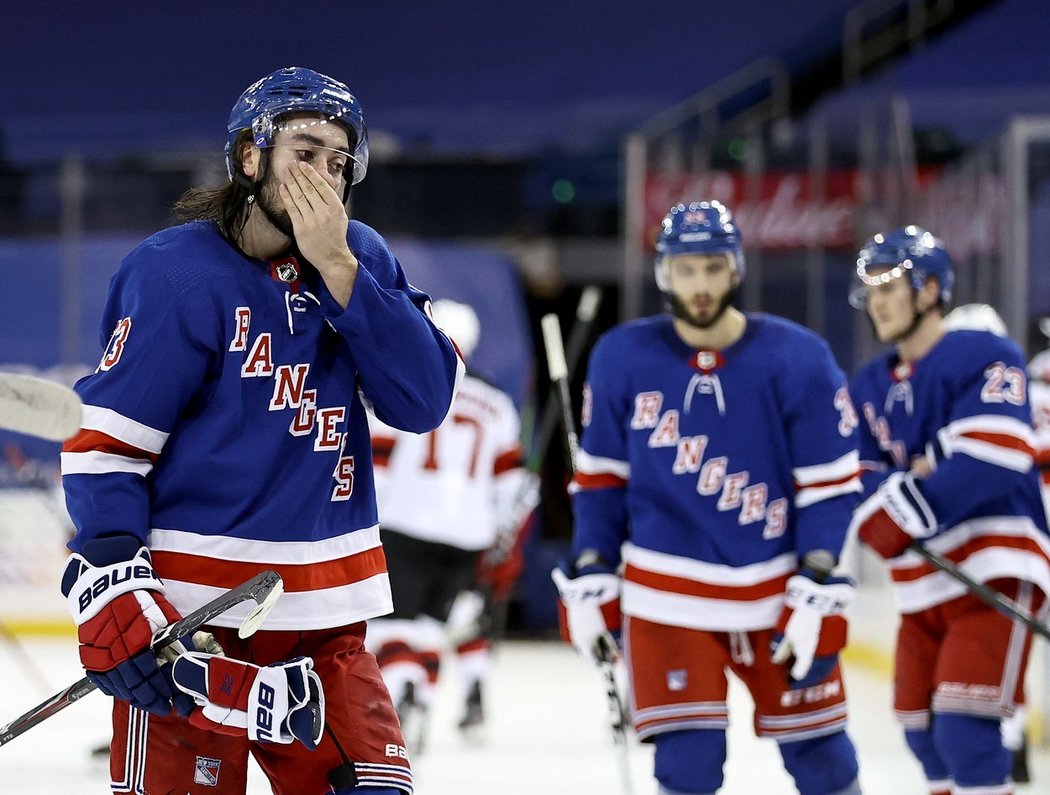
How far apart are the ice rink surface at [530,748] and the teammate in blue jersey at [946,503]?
1019 millimetres

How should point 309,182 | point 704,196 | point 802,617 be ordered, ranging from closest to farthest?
point 309,182 → point 802,617 → point 704,196

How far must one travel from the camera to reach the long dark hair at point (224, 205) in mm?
1958

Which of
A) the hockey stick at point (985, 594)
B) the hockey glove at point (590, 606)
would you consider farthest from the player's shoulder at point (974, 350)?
the hockey glove at point (590, 606)

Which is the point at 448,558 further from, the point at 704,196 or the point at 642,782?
the point at 704,196

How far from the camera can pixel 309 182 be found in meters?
1.81

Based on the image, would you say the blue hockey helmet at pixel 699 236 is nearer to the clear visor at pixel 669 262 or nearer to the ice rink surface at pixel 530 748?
the clear visor at pixel 669 262

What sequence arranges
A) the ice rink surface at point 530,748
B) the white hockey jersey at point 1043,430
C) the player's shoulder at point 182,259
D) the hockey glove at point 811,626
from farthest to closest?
the white hockey jersey at point 1043,430, the ice rink surface at point 530,748, the hockey glove at point 811,626, the player's shoulder at point 182,259

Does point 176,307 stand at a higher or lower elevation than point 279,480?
higher

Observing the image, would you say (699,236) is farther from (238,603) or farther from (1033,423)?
(1033,423)

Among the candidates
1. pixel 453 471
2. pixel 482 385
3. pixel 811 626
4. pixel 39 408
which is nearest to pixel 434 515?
pixel 453 471

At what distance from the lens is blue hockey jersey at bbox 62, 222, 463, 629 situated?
1.83 metres

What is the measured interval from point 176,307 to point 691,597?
1297 millimetres

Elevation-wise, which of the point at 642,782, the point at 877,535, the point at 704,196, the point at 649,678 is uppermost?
the point at 704,196

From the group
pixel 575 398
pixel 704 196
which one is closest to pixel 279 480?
pixel 704 196
